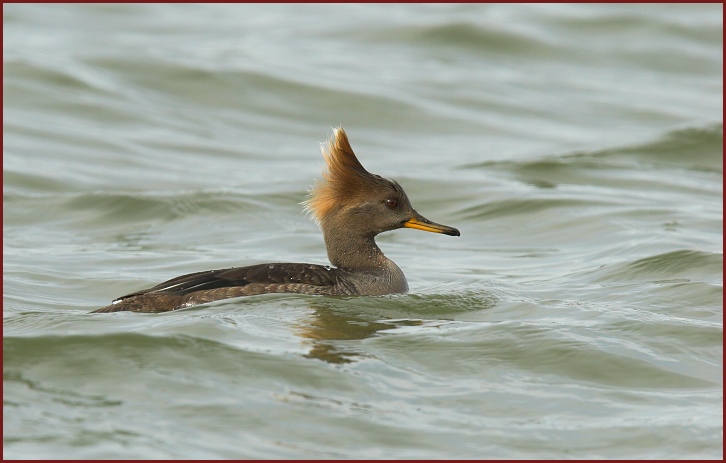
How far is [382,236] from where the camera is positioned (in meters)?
13.1

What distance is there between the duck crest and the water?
945mm

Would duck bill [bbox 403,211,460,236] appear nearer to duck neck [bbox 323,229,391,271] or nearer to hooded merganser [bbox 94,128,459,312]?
hooded merganser [bbox 94,128,459,312]

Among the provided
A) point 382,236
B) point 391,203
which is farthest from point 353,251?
point 382,236

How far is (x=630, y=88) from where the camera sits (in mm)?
21078

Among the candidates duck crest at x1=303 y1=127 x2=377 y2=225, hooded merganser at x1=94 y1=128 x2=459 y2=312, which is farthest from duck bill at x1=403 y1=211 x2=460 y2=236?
duck crest at x1=303 y1=127 x2=377 y2=225

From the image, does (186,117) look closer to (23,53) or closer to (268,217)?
(23,53)

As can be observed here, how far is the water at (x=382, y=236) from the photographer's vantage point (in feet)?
23.0

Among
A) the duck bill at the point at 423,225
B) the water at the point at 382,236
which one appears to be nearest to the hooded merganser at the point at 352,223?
the duck bill at the point at 423,225

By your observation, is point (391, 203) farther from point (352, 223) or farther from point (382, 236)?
point (382, 236)

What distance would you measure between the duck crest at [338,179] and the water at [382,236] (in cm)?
95

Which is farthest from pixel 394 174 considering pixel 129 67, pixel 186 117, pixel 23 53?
pixel 23 53

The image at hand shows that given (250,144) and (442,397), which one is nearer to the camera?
(442,397)

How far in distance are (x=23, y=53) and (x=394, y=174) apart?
7611 millimetres

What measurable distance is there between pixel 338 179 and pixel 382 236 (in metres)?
3.55
